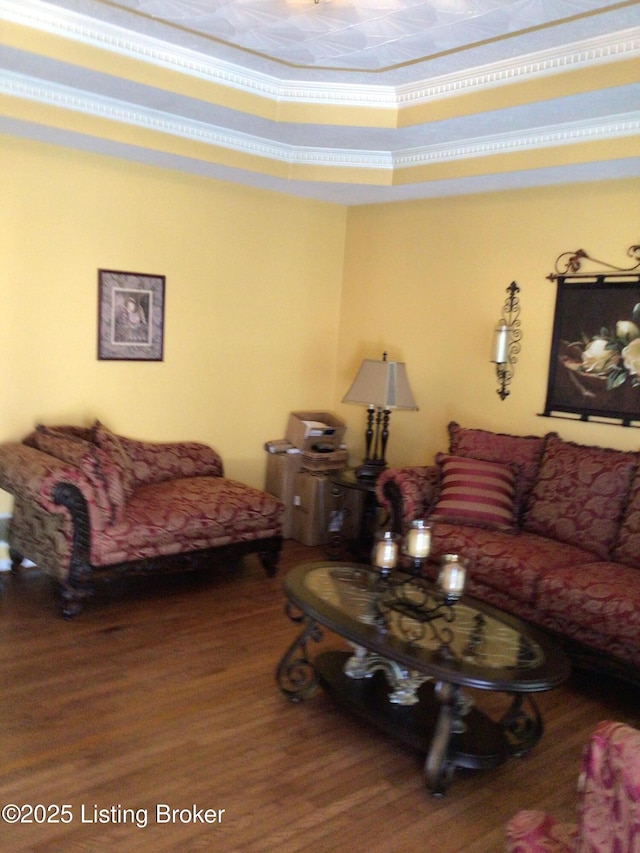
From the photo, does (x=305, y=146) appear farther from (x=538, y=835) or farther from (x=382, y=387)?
(x=538, y=835)

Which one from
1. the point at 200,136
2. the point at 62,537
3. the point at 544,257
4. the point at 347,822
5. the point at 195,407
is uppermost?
the point at 200,136

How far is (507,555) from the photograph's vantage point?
11.9 ft

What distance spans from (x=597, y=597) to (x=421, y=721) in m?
1.02

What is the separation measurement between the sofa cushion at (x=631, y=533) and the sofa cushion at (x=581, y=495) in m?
0.05

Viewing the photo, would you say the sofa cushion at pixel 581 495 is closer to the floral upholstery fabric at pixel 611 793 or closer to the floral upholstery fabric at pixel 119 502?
the floral upholstery fabric at pixel 119 502

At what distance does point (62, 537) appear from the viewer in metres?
3.62

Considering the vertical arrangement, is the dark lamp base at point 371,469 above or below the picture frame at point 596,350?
below

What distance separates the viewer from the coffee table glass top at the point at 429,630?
7.96 ft

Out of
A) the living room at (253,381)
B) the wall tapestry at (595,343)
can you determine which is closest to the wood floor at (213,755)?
the living room at (253,381)

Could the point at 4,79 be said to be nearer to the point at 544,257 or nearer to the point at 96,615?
the point at 96,615

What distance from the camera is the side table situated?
4871 millimetres

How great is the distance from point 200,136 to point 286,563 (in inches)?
110

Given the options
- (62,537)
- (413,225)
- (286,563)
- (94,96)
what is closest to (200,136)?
(94,96)

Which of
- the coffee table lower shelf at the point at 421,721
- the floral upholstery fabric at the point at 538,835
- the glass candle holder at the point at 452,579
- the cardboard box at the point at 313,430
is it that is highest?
the cardboard box at the point at 313,430
